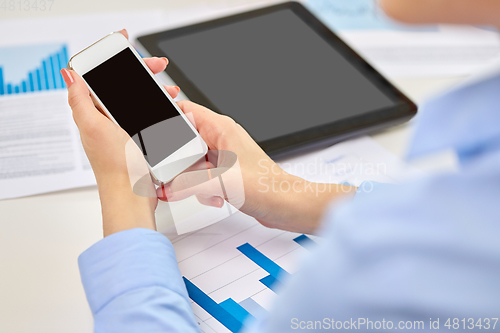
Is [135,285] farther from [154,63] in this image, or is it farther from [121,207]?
[154,63]

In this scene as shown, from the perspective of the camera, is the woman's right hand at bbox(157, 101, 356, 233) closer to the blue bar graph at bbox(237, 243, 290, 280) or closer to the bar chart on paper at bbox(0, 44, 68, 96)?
the blue bar graph at bbox(237, 243, 290, 280)

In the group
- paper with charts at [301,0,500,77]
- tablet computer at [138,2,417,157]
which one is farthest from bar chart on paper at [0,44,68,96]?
paper with charts at [301,0,500,77]

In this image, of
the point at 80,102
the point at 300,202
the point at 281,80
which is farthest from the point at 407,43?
the point at 80,102

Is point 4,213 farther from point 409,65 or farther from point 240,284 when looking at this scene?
point 409,65

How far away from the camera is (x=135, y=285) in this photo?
1.25ft

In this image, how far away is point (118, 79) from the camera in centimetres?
52

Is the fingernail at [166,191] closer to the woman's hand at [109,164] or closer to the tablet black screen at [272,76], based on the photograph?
the woman's hand at [109,164]

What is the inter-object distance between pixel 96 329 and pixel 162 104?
0.25 meters

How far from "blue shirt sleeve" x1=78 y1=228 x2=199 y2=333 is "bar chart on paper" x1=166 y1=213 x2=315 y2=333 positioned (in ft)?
0.15

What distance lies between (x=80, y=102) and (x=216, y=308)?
0.25 metres

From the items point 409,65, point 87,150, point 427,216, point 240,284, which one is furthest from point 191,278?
point 409,65

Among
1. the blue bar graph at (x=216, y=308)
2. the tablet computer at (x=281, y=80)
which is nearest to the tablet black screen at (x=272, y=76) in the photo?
the tablet computer at (x=281, y=80)

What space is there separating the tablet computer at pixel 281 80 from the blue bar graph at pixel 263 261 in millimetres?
139

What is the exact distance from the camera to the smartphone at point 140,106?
499 mm
